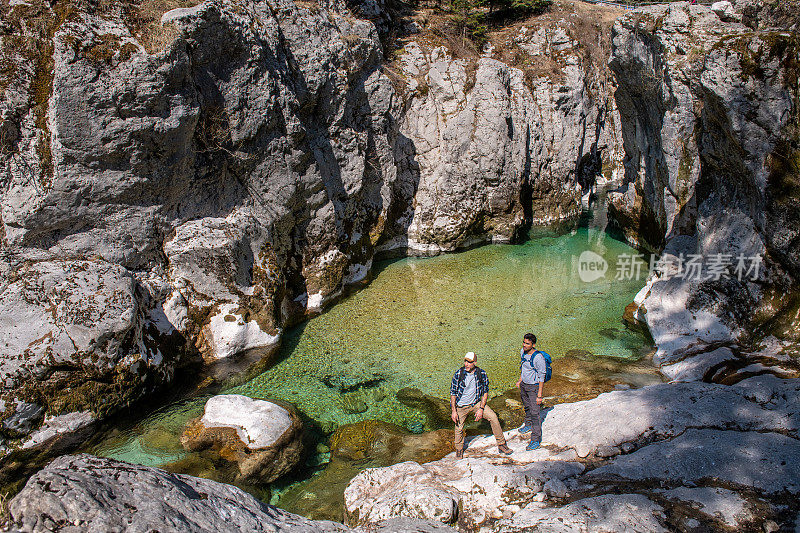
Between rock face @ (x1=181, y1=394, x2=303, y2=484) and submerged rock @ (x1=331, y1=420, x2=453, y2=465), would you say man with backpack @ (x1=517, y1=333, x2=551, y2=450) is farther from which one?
rock face @ (x1=181, y1=394, x2=303, y2=484)

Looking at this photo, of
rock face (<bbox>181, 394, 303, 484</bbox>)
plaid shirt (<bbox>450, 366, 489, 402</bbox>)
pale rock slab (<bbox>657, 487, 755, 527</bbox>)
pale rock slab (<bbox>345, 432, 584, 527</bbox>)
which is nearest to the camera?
pale rock slab (<bbox>657, 487, 755, 527</bbox>)

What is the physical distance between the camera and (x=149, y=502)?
377 centimetres

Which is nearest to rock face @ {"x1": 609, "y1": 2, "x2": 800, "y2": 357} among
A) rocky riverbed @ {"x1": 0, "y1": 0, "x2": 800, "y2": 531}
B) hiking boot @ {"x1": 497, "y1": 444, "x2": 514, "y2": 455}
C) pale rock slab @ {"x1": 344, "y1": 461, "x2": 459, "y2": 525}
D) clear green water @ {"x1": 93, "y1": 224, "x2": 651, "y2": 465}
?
rocky riverbed @ {"x1": 0, "y1": 0, "x2": 800, "y2": 531}

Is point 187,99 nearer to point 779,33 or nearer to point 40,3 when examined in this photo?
point 40,3

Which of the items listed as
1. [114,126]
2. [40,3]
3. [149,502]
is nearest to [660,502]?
[149,502]

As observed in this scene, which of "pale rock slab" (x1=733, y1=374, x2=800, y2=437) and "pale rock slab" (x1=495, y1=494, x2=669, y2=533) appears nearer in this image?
"pale rock slab" (x1=495, y1=494, x2=669, y2=533)

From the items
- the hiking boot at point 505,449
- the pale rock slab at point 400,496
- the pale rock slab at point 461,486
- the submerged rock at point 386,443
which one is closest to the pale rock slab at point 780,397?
the pale rock slab at point 461,486

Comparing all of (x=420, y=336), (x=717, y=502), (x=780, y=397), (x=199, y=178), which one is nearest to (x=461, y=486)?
(x=717, y=502)

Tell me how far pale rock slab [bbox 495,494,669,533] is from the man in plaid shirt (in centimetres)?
160

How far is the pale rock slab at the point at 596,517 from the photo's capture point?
5039 mm

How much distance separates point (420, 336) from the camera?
479 inches

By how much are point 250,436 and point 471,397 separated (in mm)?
3815

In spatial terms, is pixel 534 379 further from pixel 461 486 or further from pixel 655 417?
pixel 461 486

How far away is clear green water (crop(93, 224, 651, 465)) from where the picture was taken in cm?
959
